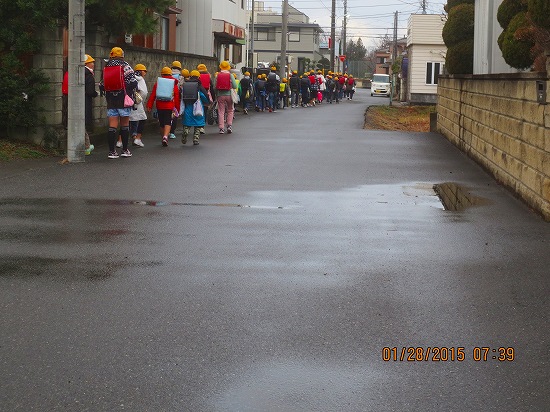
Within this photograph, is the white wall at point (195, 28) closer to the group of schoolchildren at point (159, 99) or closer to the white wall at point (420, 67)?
the group of schoolchildren at point (159, 99)

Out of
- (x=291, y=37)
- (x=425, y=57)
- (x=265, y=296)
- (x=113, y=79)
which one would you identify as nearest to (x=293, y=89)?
(x=425, y=57)

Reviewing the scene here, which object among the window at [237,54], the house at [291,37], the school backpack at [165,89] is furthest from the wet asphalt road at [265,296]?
the house at [291,37]

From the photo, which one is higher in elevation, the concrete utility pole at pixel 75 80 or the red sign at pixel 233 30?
the red sign at pixel 233 30

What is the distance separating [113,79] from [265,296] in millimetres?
9866

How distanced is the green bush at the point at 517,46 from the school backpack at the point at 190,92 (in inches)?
283

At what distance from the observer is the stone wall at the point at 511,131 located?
35.8 ft

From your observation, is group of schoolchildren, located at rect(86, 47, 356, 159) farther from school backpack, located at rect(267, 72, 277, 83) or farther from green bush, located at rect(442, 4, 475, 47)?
school backpack, located at rect(267, 72, 277, 83)

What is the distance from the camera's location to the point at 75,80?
1539 centimetres

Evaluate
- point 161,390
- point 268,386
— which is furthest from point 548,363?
point 161,390

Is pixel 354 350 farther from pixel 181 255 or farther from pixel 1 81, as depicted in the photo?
pixel 1 81

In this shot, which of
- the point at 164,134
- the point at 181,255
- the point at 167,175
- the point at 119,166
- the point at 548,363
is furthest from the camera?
the point at 164,134

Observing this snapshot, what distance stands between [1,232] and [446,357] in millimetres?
5260

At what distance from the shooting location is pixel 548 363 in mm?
5469
